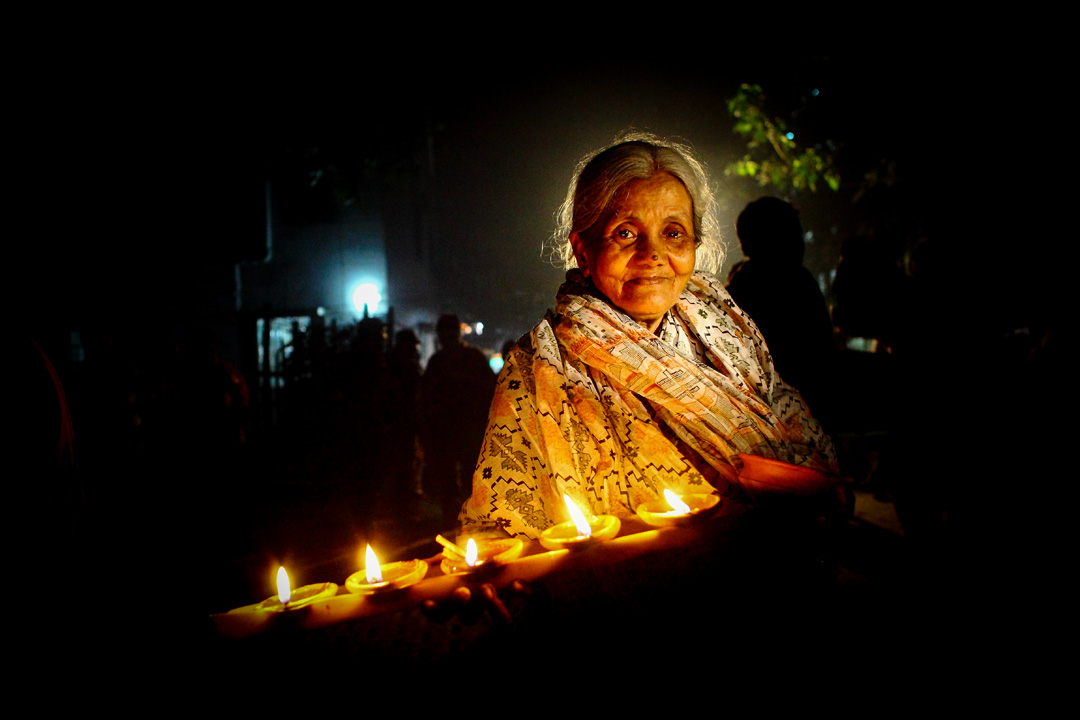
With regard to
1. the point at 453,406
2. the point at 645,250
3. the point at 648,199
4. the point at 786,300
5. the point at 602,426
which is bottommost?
the point at 453,406

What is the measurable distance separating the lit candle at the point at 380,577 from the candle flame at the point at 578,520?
0.43m

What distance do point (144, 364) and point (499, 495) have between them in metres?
6.90

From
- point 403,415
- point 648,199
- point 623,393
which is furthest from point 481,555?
point 403,415

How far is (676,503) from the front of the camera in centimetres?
157

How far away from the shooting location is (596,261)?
1.96 metres

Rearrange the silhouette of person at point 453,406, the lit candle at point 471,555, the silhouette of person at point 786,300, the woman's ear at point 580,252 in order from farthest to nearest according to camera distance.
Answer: the silhouette of person at point 453,406
the silhouette of person at point 786,300
the woman's ear at point 580,252
the lit candle at point 471,555

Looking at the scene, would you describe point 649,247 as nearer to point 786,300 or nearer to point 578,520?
point 578,520

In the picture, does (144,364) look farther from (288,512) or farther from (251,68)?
(251,68)

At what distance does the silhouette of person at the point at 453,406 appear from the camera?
732 centimetres

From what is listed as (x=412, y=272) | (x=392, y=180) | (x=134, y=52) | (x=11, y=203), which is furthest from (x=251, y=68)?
(x=412, y=272)

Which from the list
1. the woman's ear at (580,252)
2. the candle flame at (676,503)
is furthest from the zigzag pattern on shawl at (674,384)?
the candle flame at (676,503)

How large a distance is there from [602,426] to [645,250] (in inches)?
25.7

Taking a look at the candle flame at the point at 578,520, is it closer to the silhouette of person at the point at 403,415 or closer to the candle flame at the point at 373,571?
the candle flame at the point at 373,571

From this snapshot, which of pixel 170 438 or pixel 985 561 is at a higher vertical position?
pixel 170 438
